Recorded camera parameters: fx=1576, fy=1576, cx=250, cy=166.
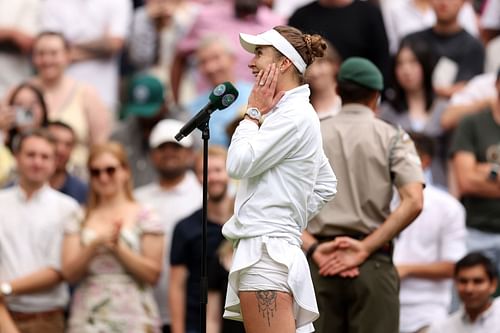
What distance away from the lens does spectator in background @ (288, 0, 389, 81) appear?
13016 millimetres

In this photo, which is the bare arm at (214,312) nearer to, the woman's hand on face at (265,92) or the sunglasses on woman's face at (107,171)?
the sunglasses on woman's face at (107,171)

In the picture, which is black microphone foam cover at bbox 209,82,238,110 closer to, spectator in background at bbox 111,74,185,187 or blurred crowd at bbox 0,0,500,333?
blurred crowd at bbox 0,0,500,333

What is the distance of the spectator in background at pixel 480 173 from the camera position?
1179 centimetres

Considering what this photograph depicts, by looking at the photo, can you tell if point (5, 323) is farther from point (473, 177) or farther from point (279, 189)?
point (279, 189)

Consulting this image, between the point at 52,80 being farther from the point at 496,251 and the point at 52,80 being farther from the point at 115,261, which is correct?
the point at 496,251

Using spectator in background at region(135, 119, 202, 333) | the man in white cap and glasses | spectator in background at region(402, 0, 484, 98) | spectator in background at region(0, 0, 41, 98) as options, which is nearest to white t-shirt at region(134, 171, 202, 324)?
spectator in background at region(135, 119, 202, 333)

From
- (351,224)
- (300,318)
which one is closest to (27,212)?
(351,224)

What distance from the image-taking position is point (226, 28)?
13969 millimetres

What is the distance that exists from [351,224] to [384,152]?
46 cm

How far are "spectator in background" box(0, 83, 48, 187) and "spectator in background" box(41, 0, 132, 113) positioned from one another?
4.62ft

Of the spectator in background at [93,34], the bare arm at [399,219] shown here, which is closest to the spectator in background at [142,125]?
the spectator in background at [93,34]

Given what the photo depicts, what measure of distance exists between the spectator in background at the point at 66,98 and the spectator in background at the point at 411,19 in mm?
2683

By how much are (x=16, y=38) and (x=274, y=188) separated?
6849 millimetres

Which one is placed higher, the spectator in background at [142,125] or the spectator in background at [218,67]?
the spectator in background at [218,67]
